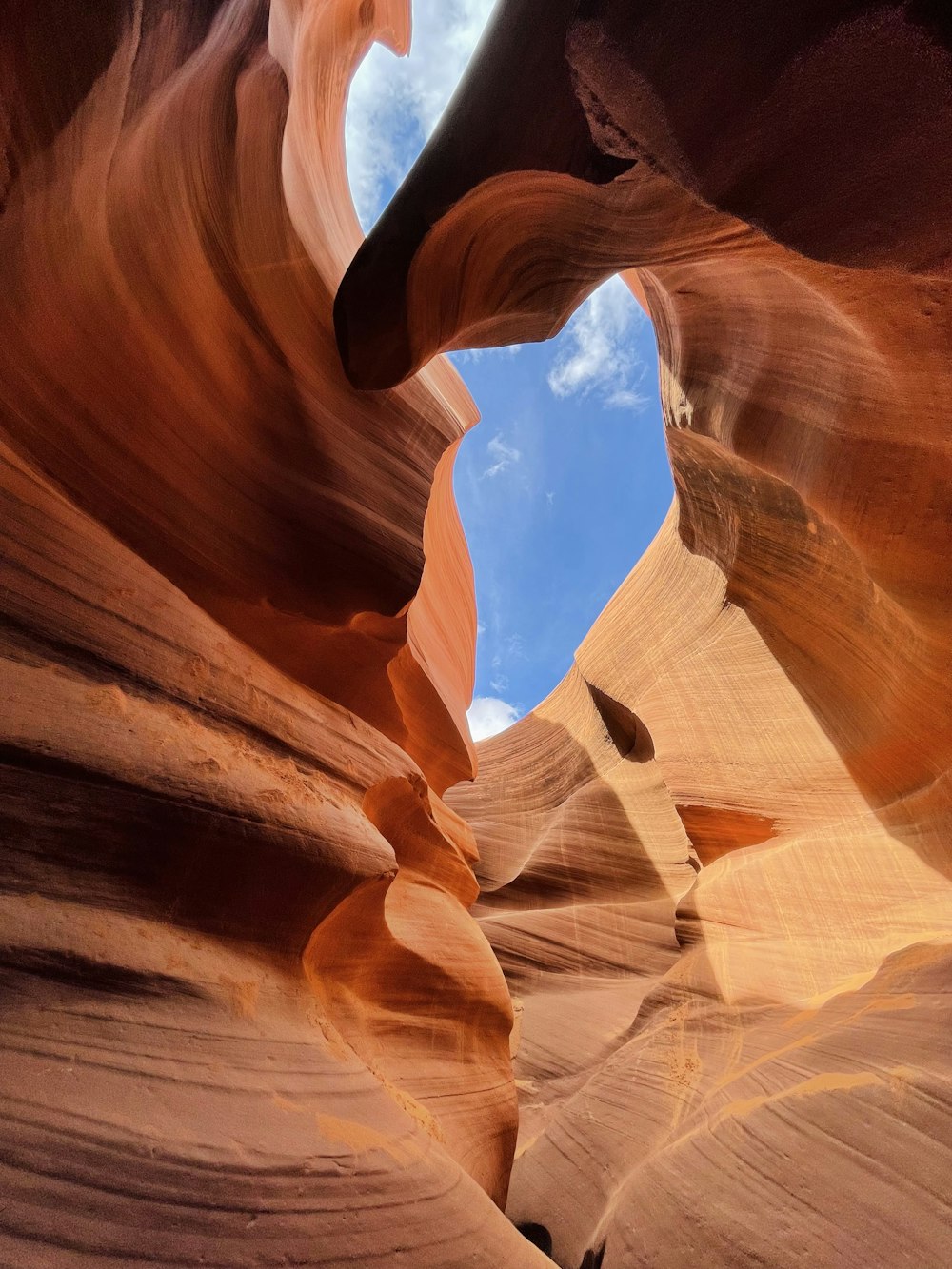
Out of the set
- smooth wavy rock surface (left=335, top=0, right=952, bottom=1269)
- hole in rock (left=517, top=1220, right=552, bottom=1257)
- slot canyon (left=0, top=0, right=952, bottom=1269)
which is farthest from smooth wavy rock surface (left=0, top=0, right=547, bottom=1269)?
smooth wavy rock surface (left=335, top=0, right=952, bottom=1269)

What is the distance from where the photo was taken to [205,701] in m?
2.67

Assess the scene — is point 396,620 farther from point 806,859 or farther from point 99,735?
point 806,859

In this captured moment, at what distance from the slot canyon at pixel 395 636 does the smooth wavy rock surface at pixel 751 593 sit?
2 cm

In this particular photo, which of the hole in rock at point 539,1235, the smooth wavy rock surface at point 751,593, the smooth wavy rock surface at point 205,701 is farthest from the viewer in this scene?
the hole in rock at point 539,1235

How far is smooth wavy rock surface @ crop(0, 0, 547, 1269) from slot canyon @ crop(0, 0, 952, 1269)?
2 cm

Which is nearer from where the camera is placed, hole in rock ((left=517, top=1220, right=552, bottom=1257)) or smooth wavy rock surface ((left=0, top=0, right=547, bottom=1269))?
smooth wavy rock surface ((left=0, top=0, right=547, bottom=1269))

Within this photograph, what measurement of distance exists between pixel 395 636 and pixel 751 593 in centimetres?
393

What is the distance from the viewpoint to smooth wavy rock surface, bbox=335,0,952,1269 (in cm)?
188

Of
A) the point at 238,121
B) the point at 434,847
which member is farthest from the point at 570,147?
the point at 434,847

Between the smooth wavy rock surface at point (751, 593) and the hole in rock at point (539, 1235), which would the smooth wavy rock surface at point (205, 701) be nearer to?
the hole in rock at point (539, 1235)

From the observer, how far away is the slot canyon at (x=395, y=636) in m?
1.80

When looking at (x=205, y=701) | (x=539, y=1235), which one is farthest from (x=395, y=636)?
(x=539, y=1235)

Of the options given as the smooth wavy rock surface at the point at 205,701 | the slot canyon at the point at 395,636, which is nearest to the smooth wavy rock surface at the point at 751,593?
the slot canyon at the point at 395,636

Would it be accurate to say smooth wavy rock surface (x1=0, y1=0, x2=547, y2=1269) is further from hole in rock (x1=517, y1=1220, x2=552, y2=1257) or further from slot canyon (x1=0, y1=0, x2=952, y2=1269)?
hole in rock (x1=517, y1=1220, x2=552, y2=1257)
